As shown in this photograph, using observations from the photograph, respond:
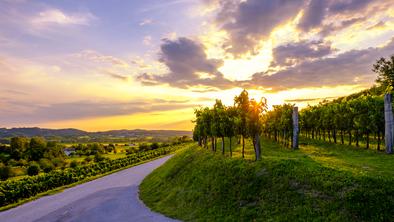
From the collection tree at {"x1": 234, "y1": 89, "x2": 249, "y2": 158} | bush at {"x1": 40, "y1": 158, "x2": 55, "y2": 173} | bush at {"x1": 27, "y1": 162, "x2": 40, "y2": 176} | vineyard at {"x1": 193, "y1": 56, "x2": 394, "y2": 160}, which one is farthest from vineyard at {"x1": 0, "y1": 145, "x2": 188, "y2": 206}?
tree at {"x1": 234, "y1": 89, "x2": 249, "y2": 158}

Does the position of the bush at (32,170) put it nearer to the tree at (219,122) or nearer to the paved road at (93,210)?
the paved road at (93,210)

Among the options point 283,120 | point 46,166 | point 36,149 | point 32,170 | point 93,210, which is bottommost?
point 32,170

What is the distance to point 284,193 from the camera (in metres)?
20.6

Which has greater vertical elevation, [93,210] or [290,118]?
[290,118]

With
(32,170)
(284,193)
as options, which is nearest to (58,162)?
(32,170)

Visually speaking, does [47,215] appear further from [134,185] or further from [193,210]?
[193,210]

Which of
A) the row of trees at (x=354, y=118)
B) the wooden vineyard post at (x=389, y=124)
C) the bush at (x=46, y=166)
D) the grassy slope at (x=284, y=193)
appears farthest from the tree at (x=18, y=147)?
the wooden vineyard post at (x=389, y=124)

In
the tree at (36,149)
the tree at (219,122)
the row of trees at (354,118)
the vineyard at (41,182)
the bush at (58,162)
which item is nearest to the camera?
the tree at (219,122)

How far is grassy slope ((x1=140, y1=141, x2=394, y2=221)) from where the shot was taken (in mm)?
17000

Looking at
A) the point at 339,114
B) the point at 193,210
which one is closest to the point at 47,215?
the point at 193,210

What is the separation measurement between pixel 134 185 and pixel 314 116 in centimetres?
3875

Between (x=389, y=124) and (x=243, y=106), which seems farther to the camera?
(x=389, y=124)

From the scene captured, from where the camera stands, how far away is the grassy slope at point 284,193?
17000 mm

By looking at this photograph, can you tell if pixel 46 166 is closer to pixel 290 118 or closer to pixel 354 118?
pixel 290 118
